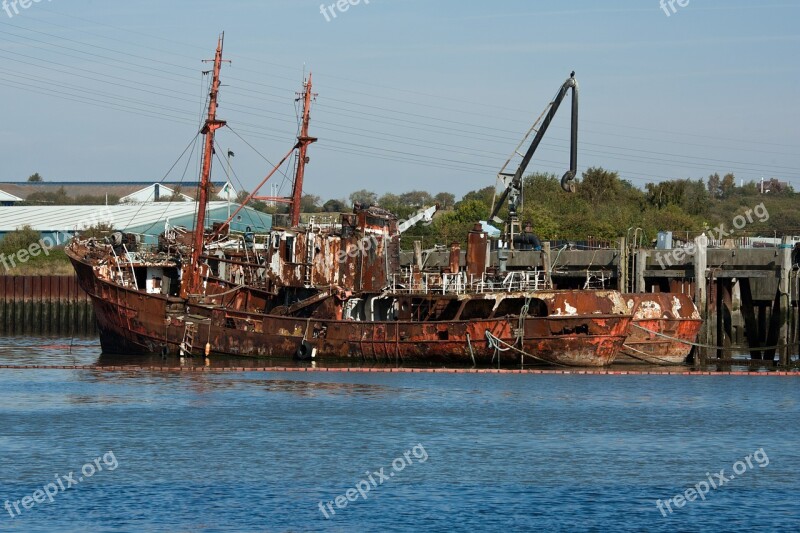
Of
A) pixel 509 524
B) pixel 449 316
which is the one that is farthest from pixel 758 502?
pixel 449 316

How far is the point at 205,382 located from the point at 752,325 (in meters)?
19.4

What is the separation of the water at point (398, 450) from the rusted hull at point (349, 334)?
1154 mm

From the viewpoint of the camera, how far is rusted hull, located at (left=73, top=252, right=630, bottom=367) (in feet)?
134

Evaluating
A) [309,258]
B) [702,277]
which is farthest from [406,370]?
[702,277]

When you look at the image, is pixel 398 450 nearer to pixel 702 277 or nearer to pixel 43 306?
pixel 702 277

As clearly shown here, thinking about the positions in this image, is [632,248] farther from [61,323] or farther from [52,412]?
[61,323]

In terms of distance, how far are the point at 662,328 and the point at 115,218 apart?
49734 mm
